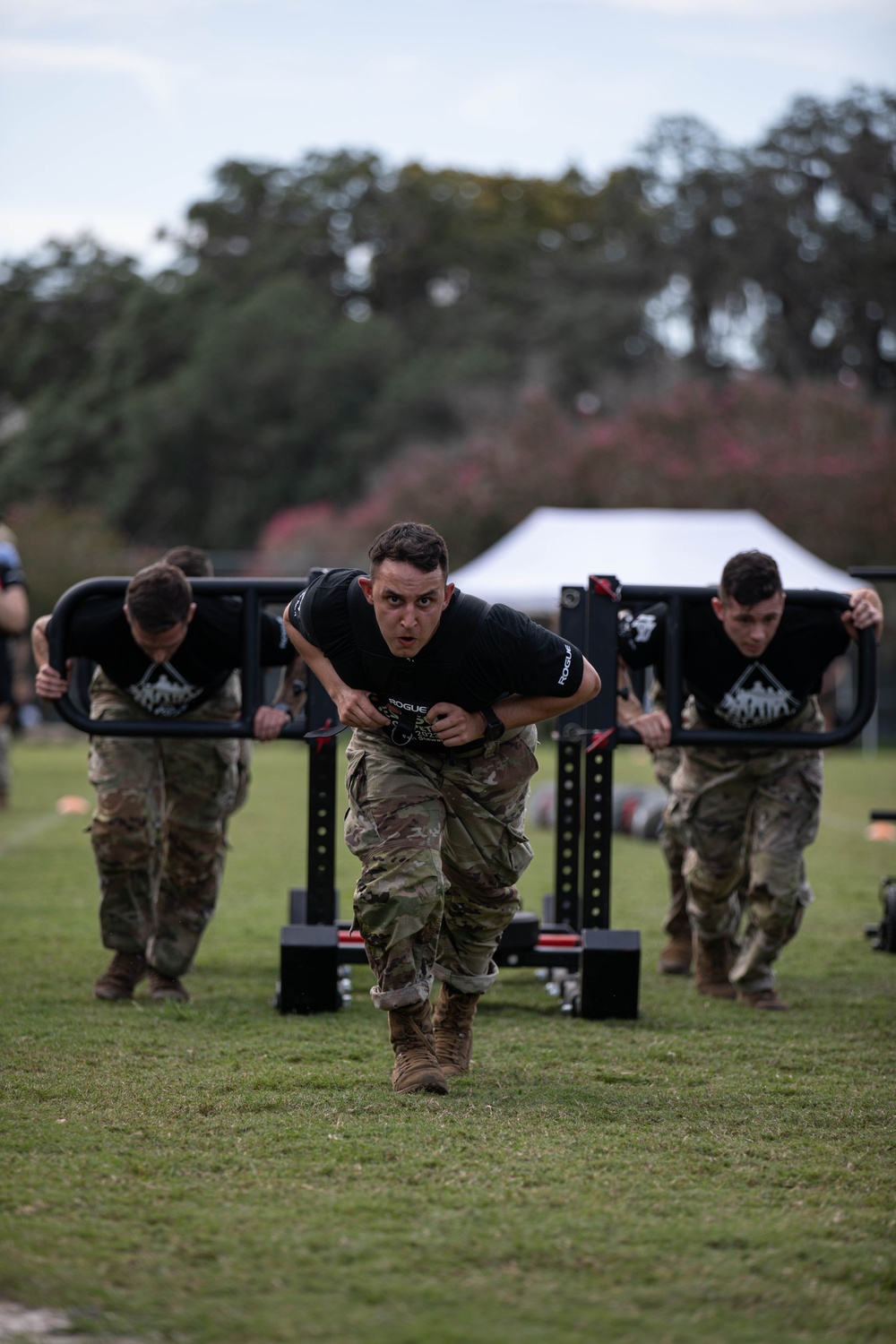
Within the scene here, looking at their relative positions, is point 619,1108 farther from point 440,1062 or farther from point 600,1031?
point 600,1031

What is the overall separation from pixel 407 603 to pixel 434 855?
763 mm

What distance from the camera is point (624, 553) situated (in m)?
17.3

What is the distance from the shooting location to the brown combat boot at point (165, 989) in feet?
19.8

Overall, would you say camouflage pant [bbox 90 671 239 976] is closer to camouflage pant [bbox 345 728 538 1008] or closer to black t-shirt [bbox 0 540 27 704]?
camouflage pant [bbox 345 728 538 1008]

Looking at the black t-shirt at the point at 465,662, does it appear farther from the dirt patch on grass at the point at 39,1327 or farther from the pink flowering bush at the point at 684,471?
the pink flowering bush at the point at 684,471

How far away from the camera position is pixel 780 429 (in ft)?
100

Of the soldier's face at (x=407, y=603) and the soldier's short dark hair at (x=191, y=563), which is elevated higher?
the soldier's short dark hair at (x=191, y=563)

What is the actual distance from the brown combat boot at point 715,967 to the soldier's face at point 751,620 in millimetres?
1358

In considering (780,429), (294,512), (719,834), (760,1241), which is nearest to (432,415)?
(294,512)

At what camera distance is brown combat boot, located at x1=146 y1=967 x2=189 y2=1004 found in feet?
19.8

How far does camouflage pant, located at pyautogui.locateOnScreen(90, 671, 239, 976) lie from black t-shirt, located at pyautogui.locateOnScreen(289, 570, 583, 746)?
1355 millimetres

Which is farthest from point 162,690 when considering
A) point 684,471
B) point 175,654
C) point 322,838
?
point 684,471

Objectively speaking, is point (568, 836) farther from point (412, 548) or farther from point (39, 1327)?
point (39, 1327)

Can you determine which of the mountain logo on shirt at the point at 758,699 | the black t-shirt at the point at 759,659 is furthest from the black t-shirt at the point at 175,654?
the mountain logo on shirt at the point at 758,699
